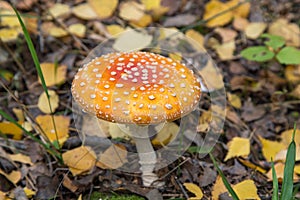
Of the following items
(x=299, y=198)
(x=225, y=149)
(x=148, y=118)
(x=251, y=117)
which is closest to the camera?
(x=148, y=118)

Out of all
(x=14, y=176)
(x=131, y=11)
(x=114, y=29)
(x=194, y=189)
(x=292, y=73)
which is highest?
(x=131, y=11)

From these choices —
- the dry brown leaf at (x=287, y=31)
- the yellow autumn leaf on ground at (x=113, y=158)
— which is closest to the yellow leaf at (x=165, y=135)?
the yellow autumn leaf on ground at (x=113, y=158)

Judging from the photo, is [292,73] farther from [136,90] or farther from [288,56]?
[136,90]

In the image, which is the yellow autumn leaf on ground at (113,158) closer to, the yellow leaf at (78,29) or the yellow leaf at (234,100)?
the yellow leaf at (234,100)

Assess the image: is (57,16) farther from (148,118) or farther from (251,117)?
(148,118)

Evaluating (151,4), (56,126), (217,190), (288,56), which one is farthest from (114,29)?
(217,190)

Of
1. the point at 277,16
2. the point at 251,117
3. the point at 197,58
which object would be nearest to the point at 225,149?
the point at 251,117
